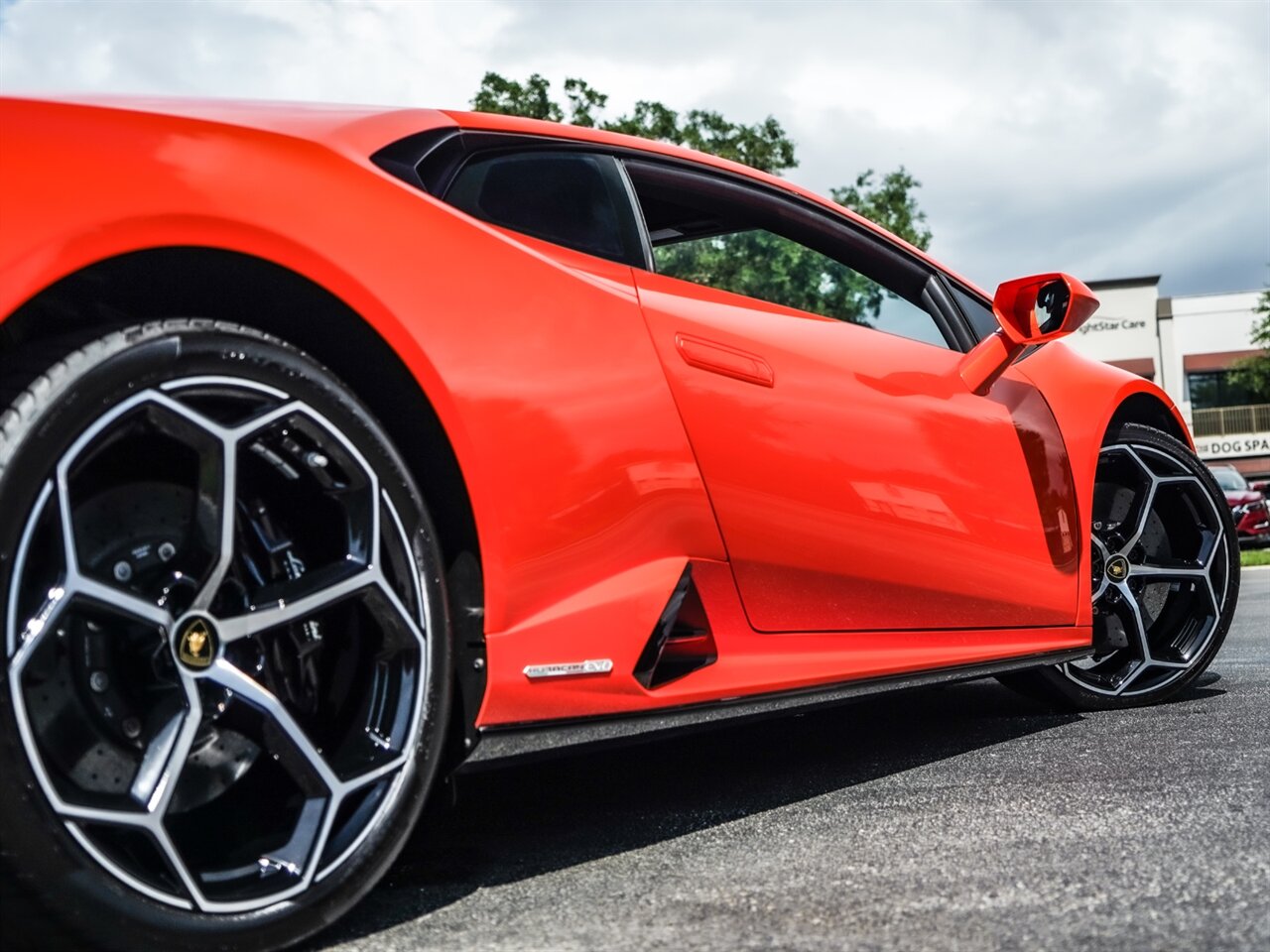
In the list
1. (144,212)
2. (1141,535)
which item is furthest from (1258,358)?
(144,212)

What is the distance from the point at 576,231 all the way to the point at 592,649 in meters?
0.83

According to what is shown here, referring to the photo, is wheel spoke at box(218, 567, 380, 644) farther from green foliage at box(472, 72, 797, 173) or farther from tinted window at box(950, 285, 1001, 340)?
green foliage at box(472, 72, 797, 173)

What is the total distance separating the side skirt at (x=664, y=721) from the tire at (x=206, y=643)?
135 mm

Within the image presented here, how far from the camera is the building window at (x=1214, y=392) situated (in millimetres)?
46688

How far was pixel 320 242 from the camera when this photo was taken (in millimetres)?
1925

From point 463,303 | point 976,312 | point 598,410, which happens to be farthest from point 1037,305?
point 463,303

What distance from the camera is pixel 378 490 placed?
1894mm

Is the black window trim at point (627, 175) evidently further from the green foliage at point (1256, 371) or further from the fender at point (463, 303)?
the green foliage at point (1256, 371)

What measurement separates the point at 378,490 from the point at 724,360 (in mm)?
868

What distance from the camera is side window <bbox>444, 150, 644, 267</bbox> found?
7.47 ft

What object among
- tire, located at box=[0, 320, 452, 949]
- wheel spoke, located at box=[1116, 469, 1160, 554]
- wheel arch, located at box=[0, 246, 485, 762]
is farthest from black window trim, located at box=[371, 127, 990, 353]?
wheel spoke, located at box=[1116, 469, 1160, 554]

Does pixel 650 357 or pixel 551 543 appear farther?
pixel 650 357

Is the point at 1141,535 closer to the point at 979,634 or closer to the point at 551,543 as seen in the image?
the point at 979,634

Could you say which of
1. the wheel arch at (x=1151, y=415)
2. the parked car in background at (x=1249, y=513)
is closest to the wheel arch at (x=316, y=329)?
the wheel arch at (x=1151, y=415)
